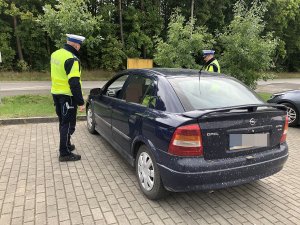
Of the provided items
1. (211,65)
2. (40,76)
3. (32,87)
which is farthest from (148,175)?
(40,76)

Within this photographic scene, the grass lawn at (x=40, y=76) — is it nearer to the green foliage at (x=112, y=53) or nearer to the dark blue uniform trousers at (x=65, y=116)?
the green foliage at (x=112, y=53)

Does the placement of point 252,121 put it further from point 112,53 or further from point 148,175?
point 112,53

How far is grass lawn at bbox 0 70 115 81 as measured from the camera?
2094 cm

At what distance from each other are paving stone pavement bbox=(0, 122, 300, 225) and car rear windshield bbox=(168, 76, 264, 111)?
1.20 m

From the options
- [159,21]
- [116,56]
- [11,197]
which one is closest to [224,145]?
[11,197]

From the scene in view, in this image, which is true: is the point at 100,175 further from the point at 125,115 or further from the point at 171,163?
the point at 171,163

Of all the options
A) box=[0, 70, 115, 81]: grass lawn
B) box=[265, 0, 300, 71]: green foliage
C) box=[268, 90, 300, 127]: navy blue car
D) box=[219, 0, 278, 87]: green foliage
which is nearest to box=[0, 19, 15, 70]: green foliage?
box=[0, 70, 115, 81]: grass lawn

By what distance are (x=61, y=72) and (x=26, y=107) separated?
4.97 m

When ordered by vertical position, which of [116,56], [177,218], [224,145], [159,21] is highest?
[159,21]

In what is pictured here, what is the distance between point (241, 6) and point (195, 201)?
842cm

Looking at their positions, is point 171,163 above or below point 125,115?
below

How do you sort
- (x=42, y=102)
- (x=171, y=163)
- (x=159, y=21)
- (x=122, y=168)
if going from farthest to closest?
1. (x=159, y=21)
2. (x=42, y=102)
3. (x=122, y=168)
4. (x=171, y=163)

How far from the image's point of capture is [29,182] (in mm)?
3988

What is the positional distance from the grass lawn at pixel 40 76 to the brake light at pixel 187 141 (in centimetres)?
2002
